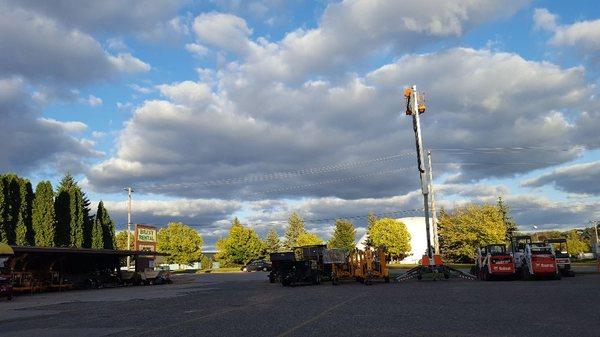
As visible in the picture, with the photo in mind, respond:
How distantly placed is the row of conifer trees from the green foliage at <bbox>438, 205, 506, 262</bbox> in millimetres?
45668

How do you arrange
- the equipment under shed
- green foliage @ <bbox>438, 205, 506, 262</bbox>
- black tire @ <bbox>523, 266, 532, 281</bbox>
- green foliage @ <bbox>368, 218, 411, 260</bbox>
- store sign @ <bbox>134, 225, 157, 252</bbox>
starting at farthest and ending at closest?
green foliage @ <bbox>368, 218, 411, 260</bbox> < green foliage @ <bbox>438, 205, 506, 262</bbox> < store sign @ <bbox>134, 225, 157, 252</bbox> < the equipment under shed < black tire @ <bbox>523, 266, 532, 281</bbox>

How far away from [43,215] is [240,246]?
163 feet

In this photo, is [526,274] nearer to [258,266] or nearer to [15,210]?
[15,210]

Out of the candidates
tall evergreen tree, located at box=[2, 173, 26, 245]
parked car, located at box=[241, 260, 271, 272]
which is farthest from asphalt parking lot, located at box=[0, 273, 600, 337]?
parked car, located at box=[241, 260, 271, 272]

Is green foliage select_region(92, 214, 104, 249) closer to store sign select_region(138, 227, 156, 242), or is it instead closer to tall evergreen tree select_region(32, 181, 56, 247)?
tall evergreen tree select_region(32, 181, 56, 247)

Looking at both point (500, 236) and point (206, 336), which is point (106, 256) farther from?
point (500, 236)

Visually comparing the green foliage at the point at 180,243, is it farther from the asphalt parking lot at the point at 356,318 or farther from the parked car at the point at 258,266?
the asphalt parking lot at the point at 356,318

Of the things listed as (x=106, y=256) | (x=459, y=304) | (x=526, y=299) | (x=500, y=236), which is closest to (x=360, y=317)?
(x=459, y=304)

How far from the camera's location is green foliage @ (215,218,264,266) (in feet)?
317

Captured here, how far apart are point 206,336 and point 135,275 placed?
3479 cm

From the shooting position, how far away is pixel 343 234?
115000mm

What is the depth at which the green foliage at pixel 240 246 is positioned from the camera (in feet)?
317

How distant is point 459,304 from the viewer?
51.8ft

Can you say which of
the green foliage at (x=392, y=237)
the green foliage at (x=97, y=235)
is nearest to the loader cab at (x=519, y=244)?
the green foliage at (x=97, y=235)
